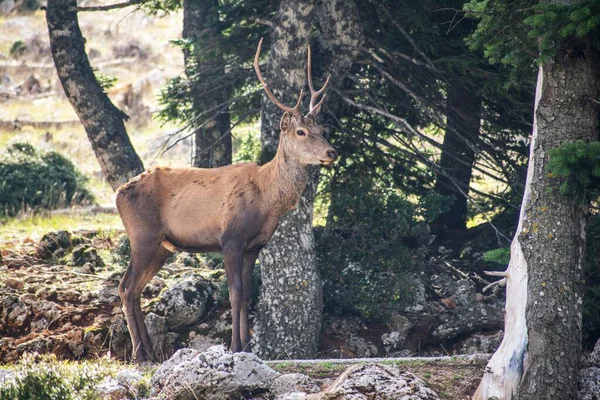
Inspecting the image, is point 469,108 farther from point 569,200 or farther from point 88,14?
point 88,14

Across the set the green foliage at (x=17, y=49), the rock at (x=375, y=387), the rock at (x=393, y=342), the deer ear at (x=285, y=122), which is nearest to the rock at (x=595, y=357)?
the rock at (x=375, y=387)

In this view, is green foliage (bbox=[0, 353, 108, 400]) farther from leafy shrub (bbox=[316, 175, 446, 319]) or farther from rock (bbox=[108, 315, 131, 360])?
leafy shrub (bbox=[316, 175, 446, 319])

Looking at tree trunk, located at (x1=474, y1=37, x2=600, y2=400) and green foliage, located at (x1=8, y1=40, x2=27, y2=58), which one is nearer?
tree trunk, located at (x1=474, y1=37, x2=600, y2=400)

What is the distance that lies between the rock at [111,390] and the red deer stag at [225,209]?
2.18 meters

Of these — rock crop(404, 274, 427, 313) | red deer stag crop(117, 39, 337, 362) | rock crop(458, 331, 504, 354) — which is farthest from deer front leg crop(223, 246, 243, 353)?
rock crop(458, 331, 504, 354)

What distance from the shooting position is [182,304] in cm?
1174

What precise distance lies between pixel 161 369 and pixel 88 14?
117 feet

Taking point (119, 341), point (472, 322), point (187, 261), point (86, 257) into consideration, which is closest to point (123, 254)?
point (86, 257)

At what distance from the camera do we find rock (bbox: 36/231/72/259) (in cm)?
1343

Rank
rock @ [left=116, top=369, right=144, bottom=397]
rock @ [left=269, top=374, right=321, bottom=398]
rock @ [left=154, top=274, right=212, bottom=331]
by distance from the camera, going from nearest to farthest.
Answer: rock @ [left=269, top=374, right=321, bottom=398] → rock @ [left=116, top=369, right=144, bottom=397] → rock @ [left=154, top=274, right=212, bottom=331]

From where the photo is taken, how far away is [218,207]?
33.8 feet

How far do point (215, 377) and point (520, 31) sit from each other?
4267mm

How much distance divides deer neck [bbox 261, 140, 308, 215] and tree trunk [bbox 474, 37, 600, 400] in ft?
9.78

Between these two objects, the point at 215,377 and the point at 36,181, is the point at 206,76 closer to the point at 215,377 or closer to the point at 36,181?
the point at 215,377
